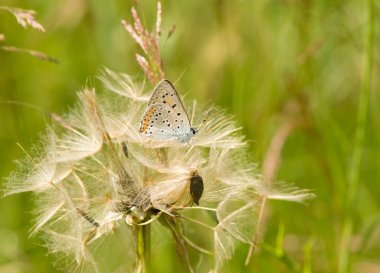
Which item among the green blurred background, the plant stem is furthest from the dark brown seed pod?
the green blurred background

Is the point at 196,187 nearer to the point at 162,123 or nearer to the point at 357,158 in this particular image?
the point at 162,123

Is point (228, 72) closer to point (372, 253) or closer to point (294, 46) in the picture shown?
point (294, 46)

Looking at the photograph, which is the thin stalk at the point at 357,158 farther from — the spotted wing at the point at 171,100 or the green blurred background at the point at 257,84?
the spotted wing at the point at 171,100

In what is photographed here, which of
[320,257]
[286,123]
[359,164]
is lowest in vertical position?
[320,257]

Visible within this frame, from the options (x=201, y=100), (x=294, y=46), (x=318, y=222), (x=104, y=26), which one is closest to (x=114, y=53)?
(x=104, y=26)

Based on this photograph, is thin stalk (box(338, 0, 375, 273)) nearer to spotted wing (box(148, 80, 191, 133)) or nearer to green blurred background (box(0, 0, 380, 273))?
green blurred background (box(0, 0, 380, 273))

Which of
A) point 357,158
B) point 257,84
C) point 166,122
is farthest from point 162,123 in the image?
point 257,84

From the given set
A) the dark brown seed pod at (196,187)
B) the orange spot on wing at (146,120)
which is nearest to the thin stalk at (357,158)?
the dark brown seed pod at (196,187)
